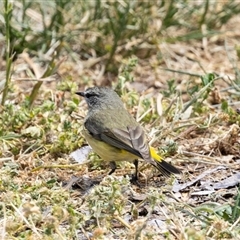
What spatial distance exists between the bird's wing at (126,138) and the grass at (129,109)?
0.21 metres

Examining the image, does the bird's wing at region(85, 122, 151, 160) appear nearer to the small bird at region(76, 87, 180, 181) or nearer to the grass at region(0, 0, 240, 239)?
the small bird at region(76, 87, 180, 181)

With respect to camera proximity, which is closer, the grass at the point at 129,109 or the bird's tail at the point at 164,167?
the grass at the point at 129,109

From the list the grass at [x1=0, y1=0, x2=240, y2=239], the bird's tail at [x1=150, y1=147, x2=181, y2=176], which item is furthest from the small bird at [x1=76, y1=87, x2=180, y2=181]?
the grass at [x1=0, y1=0, x2=240, y2=239]

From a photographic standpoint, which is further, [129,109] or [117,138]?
[129,109]

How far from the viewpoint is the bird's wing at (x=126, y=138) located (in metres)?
5.08

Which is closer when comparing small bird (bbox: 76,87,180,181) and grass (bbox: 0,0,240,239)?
grass (bbox: 0,0,240,239)

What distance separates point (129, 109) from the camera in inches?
252

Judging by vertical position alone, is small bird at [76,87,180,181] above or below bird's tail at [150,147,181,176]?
above

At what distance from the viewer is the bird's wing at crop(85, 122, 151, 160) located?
508 cm

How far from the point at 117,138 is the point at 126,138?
0.07 m

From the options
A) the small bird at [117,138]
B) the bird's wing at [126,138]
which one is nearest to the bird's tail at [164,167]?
the small bird at [117,138]

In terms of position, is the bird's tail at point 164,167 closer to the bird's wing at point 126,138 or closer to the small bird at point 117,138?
the small bird at point 117,138

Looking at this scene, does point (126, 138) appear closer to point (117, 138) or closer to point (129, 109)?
point (117, 138)

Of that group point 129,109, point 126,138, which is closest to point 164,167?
point 126,138
